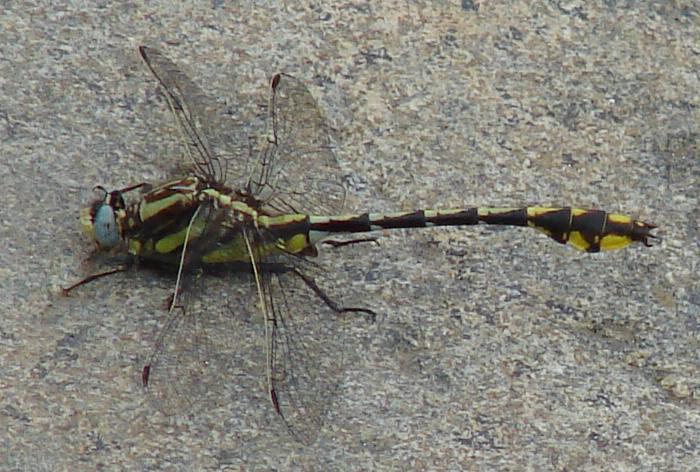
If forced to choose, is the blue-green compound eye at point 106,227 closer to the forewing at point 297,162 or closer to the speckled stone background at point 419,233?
the speckled stone background at point 419,233

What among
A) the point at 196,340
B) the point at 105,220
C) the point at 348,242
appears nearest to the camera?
the point at 196,340

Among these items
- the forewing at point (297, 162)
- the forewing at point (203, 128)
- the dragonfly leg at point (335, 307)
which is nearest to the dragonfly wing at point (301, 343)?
the dragonfly leg at point (335, 307)

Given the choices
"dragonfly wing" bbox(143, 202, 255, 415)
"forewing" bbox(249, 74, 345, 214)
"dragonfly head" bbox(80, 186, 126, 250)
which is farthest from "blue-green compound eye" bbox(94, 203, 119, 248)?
"forewing" bbox(249, 74, 345, 214)

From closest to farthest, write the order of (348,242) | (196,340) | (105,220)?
1. (196,340)
2. (105,220)
3. (348,242)

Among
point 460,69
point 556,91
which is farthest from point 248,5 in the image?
point 556,91

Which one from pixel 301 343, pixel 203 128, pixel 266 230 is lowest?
pixel 301 343

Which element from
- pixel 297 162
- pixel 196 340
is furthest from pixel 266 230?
pixel 196 340

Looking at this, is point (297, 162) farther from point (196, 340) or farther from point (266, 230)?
point (196, 340)

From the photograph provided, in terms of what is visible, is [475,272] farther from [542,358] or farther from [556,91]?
[556,91]
